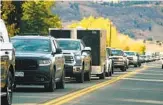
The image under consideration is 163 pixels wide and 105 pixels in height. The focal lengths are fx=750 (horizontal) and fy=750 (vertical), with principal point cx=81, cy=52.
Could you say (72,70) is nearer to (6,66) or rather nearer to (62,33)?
(62,33)

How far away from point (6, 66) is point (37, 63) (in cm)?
682

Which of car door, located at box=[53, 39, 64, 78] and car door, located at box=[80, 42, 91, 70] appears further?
car door, located at box=[80, 42, 91, 70]

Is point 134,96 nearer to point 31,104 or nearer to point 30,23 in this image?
point 31,104

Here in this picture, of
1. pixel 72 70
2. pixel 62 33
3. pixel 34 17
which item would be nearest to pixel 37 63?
pixel 72 70

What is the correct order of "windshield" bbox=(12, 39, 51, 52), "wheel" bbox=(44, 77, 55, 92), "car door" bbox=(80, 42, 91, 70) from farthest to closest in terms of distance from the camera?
1. "car door" bbox=(80, 42, 91, 70)
2. "windshield" bbox=(12, 39, 51, 52)
3. "wheel" bbox=(44, 77, 55, 92)

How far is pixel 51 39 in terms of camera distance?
24703mm

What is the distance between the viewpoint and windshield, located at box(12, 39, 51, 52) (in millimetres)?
23859

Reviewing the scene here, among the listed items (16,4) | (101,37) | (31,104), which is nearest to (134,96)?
(31,104)

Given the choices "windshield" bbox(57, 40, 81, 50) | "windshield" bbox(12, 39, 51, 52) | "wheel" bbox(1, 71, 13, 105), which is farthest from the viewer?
"windshield" bbox(57, 40, 81, 50)

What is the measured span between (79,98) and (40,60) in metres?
2.77

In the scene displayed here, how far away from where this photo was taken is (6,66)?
52.3 ft

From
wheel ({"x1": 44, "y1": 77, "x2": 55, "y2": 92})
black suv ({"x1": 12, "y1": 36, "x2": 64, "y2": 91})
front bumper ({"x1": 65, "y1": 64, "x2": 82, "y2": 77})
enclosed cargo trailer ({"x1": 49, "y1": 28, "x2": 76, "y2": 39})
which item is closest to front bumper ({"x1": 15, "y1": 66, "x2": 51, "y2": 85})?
black suv ({"x1": 12, "y1": 36, "x2": 64, "y2": 91})

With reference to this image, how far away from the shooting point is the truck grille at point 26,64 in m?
22.7

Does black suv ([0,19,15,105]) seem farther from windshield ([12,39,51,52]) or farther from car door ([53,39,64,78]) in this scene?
car door ([53,39,64,78])
